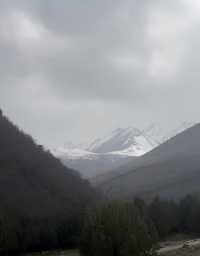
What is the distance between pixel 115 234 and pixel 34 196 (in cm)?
6891

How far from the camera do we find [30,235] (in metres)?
87.2

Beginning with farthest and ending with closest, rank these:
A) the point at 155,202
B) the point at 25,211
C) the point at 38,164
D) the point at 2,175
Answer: the point at 38,164
the point at 2,175
the point at 155,202
the point at 25,211

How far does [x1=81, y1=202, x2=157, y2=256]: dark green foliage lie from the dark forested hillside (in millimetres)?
29758

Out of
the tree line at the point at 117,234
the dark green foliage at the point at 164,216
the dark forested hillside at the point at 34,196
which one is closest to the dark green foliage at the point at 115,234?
the tree line at the point at 117,234

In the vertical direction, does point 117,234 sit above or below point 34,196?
below

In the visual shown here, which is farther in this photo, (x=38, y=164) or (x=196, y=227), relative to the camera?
(x=38, y=164)

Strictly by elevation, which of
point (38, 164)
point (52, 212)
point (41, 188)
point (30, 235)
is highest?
point (38, 164)

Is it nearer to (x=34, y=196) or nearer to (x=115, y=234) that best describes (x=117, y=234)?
(x=115, y=234)

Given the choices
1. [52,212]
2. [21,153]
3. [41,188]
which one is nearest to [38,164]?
[21,153]

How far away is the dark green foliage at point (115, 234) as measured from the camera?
46.7 meters

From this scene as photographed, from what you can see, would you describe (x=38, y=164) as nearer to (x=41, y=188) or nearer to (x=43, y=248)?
(x=41, y=188)

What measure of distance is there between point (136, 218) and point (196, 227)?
192 feet

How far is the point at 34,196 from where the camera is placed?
4488 inches

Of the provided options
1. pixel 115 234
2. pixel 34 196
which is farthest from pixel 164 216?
pixel 115 234
